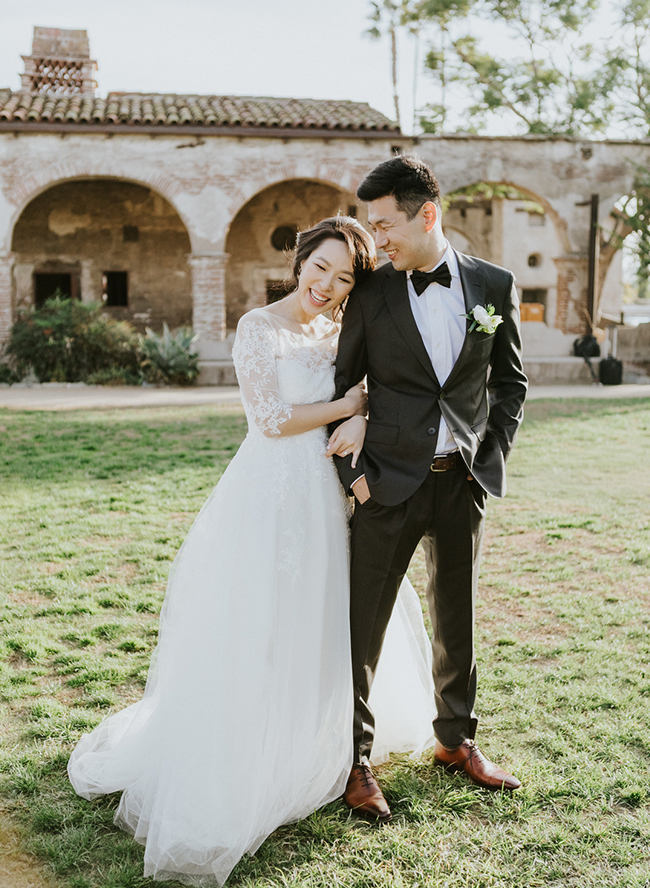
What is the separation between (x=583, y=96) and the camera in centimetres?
2614

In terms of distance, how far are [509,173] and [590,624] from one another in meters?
14.6

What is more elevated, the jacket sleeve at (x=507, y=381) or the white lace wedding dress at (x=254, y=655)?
the jacket sleeve at (x=507, y=381)

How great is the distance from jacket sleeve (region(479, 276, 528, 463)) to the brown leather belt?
0.17 m

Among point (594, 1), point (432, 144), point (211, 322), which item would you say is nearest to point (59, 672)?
point (211, 322)

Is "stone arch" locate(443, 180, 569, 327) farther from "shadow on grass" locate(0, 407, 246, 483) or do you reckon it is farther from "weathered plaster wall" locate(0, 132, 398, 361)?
"shadow on grass" locate(0, 407, 246, 483)

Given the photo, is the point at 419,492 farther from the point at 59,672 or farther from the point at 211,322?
the point at 211,322

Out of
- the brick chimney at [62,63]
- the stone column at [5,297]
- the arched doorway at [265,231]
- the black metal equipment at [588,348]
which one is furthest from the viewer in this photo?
the brick chimney at [62,63]

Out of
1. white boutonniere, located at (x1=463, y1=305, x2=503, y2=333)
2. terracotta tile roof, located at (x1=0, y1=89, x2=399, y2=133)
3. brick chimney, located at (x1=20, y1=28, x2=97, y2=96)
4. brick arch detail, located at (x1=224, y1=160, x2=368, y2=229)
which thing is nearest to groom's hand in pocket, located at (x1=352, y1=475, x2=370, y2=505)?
white boutonniere, located at (x1=463, y1=305, x2=503, y2=333)

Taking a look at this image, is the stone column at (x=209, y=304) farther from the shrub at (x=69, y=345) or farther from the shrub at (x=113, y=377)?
the shrub at (x=113, y=377)

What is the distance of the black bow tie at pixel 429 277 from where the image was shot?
2.62 m

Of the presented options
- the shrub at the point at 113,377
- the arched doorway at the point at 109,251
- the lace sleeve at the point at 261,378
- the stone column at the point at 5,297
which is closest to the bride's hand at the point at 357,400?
the lace sleeve at the point at 261,378

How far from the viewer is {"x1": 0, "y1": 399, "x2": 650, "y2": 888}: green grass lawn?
2406mm

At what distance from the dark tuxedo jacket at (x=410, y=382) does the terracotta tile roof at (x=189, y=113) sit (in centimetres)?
1445

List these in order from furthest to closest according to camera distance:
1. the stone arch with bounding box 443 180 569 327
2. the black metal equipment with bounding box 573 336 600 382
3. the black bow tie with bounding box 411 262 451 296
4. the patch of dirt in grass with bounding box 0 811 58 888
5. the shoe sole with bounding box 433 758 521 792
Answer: the stone arch with bounding box 443 180 569 327 < the black metal equipment with bounding box 573 336 600 382 < the shoe sole with bounding box 433 758 521 792 < the black bow tie with bounding box 411 262 451 296 < the patch of dirt in grass with bounding box 0 811 58 888
